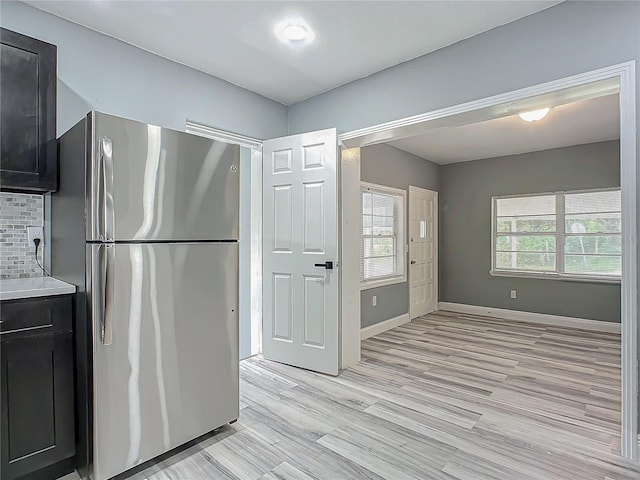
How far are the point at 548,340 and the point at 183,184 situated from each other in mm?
4573

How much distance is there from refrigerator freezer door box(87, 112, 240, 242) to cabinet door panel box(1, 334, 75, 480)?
598 millimetres

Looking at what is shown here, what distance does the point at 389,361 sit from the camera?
3.57 metres

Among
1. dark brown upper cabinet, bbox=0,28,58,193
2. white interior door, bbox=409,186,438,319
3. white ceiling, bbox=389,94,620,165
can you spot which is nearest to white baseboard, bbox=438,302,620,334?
white interior door, bbox=409,186,438,319

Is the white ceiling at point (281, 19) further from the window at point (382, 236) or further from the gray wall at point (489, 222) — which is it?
the gray wall at point (489, 222)

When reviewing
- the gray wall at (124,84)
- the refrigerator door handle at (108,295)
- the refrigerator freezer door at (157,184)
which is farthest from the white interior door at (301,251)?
the refrigerator door handle at (108,295)

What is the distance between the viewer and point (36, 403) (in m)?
1.68

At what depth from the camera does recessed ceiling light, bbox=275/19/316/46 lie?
2318 millimetres

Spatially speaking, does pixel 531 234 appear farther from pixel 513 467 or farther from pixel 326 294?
pixel 513 467

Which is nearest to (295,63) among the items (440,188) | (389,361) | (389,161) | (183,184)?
(183,184)

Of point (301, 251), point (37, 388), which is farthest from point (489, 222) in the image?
point (37, 388)

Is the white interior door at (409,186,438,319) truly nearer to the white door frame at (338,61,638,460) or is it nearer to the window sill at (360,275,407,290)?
the window sill at (360,275,407,290)

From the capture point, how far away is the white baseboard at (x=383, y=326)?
4.43 m

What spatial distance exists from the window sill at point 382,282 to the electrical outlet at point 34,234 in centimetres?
319

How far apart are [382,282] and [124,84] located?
3584mm
